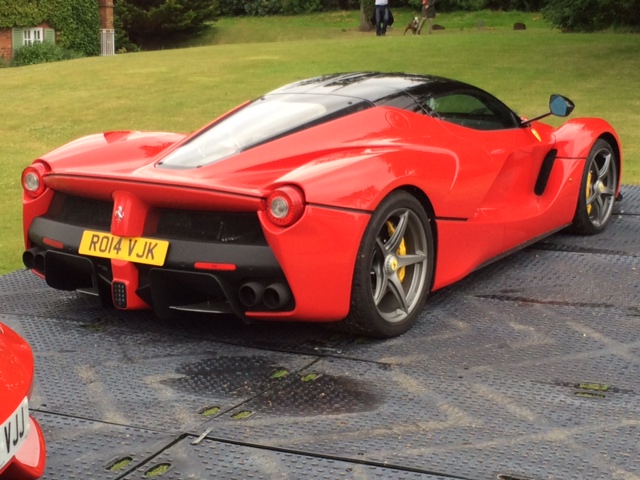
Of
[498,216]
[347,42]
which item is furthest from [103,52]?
[498,216]

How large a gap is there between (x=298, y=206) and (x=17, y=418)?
6.05ft

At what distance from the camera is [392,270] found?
4730 mm

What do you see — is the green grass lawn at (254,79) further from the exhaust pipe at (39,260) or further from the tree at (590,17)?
the tree at (590,17)

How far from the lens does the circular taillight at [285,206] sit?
4.23 metres

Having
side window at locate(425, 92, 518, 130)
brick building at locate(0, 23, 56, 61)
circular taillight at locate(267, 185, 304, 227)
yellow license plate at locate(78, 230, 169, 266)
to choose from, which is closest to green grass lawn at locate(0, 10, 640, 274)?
yellow license plate at locate(78, 230, 169, 266)

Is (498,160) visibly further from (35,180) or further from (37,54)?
(37,54)

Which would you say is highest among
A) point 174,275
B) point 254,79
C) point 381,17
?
point 381,17

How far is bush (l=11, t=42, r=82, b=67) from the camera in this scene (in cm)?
3716

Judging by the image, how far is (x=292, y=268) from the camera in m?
4.29

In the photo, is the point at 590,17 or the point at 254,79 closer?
the point at 254,79

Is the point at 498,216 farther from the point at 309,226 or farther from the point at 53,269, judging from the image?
the point at 53,269

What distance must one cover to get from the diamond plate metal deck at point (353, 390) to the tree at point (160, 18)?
42115 millimetres

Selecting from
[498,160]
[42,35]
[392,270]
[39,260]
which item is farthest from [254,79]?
[42,35]

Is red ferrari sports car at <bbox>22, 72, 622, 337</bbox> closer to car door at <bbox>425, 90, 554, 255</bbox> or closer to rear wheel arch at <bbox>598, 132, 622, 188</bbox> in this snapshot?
car door at <bbox>425, 90, 554, 255</bbox>
